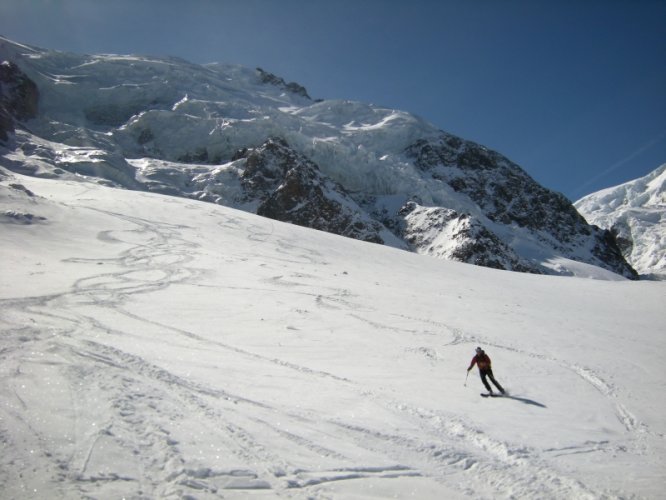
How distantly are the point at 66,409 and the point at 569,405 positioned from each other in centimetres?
1127

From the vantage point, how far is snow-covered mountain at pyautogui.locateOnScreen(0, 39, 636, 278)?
3740 inches

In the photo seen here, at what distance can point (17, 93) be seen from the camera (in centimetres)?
10456

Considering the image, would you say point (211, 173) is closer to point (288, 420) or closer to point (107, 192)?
point (107, 192)

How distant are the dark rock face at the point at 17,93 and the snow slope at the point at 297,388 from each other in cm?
10262

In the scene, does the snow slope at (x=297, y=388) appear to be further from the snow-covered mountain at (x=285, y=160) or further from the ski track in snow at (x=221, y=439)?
the snow-covered mountain at (x=285, y=160)

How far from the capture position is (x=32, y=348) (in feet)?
33.1

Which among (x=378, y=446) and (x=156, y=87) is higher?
(x=156, y=87)

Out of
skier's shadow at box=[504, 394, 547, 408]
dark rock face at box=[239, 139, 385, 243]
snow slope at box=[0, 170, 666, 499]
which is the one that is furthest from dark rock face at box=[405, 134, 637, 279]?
skier's shadow at box=[504, 394, 547, 408]

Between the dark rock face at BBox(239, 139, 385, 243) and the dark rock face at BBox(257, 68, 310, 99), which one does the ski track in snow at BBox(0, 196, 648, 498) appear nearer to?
the dark rock face at BBox(239, 139, 385, 243)

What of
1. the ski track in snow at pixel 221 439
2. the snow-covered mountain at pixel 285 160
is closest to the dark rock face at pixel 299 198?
the snow-covered mountain at pixel 285 160

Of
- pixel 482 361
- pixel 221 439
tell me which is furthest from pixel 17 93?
pixel 482 361

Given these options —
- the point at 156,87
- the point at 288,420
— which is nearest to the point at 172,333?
the point at 288,420

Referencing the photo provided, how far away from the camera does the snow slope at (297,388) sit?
6723 mm

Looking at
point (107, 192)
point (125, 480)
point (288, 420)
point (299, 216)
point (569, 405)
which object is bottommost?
point (125, 480)
